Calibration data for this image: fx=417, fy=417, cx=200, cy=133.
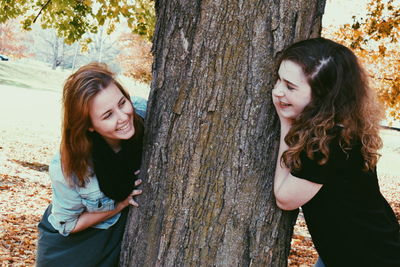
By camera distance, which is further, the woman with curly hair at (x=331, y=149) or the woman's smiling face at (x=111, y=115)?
the woman's smiling face at (x=111, y=115)

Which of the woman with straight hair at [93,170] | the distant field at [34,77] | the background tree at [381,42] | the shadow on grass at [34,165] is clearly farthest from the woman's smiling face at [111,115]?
the distant field at [34,77]

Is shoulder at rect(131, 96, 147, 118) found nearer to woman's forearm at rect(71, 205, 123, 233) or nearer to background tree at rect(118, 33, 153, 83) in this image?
woman's forearm at rect(71, 205, 123, 233)

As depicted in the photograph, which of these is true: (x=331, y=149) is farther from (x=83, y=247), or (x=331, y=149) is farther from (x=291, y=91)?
(x=83, y=247)

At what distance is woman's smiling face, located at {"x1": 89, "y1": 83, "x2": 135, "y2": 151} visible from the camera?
2213mm

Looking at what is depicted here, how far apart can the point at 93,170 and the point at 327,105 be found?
4.25ft

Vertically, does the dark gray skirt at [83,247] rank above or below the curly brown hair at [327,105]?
below

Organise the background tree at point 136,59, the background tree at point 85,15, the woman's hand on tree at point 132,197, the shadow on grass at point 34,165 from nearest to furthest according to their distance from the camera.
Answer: the woman's hand on tree at point 132,197, the background tree at point 85,15, the shadow on grass at point 34,165, the background tree at point 136,59

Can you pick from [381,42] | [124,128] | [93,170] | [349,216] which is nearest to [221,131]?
[124,128]

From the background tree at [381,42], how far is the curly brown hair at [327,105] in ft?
19.6

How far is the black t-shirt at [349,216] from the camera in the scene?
73.9 inches

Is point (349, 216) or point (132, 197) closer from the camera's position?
point (349, 216)

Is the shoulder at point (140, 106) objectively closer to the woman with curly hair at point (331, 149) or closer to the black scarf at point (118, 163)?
the black scarf at point (118, 163)

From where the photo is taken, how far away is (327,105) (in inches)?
71.8

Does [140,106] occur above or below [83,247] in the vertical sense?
above
